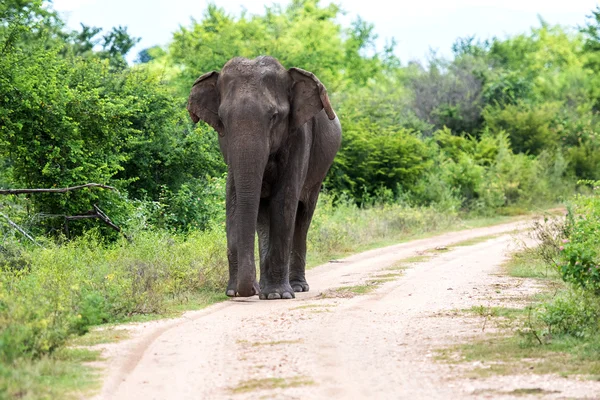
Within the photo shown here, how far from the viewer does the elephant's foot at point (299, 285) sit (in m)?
14.2

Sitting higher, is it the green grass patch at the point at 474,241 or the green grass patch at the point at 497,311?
the green grass patch at the point at 474,241

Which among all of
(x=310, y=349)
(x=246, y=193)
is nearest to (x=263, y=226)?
(x=246, y=193)

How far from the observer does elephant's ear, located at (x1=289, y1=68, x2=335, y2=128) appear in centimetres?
1284

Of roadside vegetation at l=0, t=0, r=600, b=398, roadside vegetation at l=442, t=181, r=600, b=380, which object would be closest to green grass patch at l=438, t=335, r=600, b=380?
roadside vegetation at l=442, t=181, r=600, b=380

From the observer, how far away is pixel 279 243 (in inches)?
509

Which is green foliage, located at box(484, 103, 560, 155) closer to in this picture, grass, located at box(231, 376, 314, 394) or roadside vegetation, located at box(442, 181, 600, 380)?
roadside vegetation, located at box(442, 181, 600, 380)

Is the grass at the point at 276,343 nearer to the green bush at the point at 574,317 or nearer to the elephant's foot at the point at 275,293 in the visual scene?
the green bush at the point at 574,317

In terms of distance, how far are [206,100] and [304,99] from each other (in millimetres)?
1316

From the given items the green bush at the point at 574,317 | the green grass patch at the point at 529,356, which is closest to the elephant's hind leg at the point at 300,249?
the green bush at the point at 574,317

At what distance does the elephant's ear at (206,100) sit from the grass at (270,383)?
6090mm

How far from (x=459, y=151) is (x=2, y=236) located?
27.4 metres

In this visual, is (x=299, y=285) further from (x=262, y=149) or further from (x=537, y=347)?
(x=537, y=347)

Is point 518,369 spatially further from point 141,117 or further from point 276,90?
point 141,117

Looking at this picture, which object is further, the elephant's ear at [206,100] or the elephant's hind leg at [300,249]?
the elephant's hind leg at [300,249]
